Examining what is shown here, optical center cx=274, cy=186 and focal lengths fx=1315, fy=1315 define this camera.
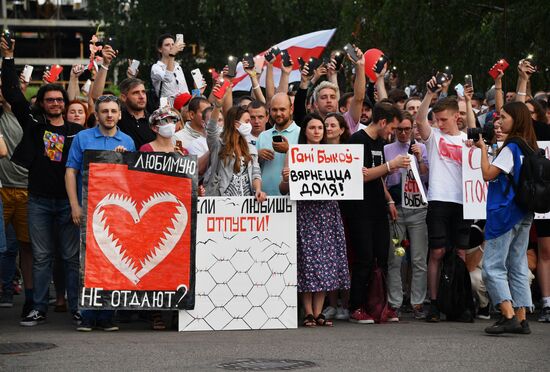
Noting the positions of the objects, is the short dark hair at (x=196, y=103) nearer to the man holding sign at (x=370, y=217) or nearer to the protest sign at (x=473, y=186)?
the man holding sign at (x=370, y=217)

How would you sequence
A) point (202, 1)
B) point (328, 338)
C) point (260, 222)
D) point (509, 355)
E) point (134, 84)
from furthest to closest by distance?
1. point (202, 1)
2. point (134, 84)
3. point (260, 222)
4. point (328, 338)
5. point (509, 355)

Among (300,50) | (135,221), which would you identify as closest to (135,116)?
(135,221)

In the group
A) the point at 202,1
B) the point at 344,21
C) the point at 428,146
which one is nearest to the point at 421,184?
the point at 428,146

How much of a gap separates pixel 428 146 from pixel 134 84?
3.00 m

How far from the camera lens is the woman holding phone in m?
11.5

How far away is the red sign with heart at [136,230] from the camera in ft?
38.6

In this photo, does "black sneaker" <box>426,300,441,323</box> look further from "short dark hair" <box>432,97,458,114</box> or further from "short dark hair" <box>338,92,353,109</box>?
"short dark hair" <box>338,92,353,109</box>

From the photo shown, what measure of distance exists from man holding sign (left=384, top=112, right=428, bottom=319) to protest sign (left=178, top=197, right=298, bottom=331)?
4.62ft

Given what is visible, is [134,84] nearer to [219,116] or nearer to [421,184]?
[219,116]

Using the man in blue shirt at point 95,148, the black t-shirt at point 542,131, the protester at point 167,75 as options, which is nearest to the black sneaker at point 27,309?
the man in blue shirt at point 95,148

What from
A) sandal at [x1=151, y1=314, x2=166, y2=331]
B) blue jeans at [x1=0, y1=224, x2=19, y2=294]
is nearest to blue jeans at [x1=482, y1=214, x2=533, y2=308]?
sandal at [x1=151, y1=314, x2=166, y2=331]

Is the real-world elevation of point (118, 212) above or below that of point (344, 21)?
below

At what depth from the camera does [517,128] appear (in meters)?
11.7

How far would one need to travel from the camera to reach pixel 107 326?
12.0 m
